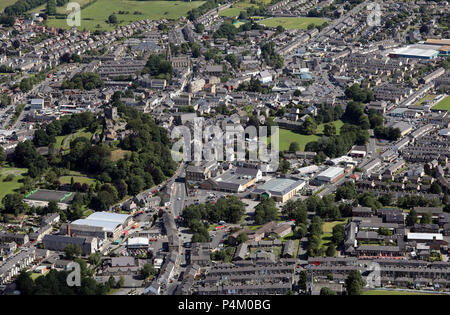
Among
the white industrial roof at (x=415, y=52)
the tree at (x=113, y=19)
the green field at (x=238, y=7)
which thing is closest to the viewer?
the white industrial roof at (x=415, y=52)

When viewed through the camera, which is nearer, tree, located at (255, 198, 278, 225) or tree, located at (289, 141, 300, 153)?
tree, located at (255, 198, 278, 225)

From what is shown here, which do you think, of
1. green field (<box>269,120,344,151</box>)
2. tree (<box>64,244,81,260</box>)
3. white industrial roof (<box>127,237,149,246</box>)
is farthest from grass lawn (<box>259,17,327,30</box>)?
tree (<box>64,244,81,260</box>)

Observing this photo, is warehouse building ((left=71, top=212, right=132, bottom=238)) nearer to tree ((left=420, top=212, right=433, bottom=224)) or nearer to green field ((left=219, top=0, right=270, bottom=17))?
tree ((left=420, top=212, right=433, bottom=224))

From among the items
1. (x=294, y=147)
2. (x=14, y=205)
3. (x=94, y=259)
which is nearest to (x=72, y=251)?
(x=94, y=259)

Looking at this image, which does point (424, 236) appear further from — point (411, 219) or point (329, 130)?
point (329, 130)

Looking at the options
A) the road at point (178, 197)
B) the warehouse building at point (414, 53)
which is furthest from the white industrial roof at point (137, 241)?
the warehouse building at point (414, 53)

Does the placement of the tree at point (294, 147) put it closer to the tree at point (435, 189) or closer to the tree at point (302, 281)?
the tree at point (435, 189)
